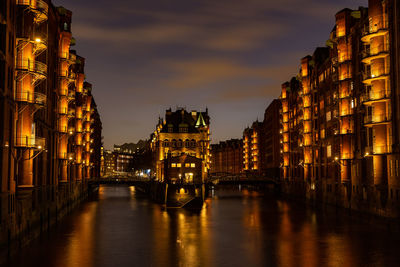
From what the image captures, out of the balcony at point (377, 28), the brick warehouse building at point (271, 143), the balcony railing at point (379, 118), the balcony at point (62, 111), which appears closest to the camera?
the balcony railing at point (379, 118)

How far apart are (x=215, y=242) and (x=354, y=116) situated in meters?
34.9

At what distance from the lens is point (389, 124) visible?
183 ft

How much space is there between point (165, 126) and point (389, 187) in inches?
3637

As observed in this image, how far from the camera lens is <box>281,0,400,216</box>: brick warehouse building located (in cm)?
5534

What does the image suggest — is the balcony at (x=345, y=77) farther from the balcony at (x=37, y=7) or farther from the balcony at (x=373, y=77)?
the balcony at (x=37, y=7)

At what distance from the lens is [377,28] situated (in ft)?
188

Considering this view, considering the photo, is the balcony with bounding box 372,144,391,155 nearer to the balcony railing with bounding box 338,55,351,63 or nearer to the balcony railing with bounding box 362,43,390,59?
the balcony railing with bounding box 362,43,390,59

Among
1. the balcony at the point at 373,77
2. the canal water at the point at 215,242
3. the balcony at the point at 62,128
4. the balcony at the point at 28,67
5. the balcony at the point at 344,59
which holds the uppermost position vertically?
the balcony at the point at 344,59

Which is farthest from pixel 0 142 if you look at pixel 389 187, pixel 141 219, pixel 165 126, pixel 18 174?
pixel 165 126

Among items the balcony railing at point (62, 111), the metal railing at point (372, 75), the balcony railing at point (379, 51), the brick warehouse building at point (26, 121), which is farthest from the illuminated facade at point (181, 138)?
the balcony railing at point (379, 51)

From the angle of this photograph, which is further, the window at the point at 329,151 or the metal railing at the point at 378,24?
the window at the point at 329,151

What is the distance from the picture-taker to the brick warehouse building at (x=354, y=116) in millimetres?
55344

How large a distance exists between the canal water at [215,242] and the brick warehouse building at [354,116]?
5.86m

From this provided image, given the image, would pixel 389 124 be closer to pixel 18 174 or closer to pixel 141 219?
pixel 141 219
